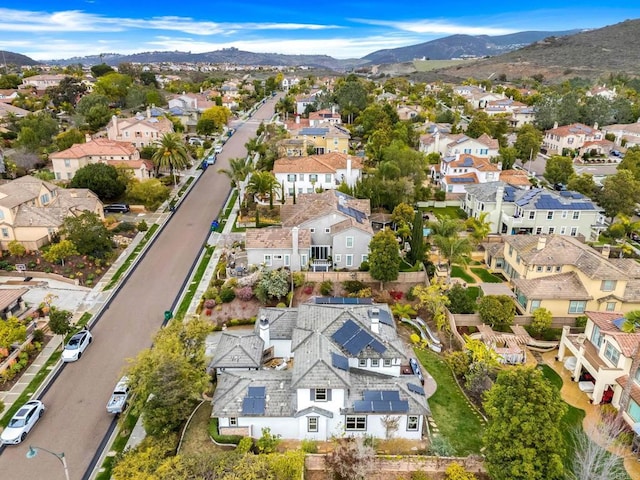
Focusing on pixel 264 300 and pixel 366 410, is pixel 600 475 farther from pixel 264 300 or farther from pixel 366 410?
pixel 264 300

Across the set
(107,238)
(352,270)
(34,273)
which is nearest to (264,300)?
(352,270)

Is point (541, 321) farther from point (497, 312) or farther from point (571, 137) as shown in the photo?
point (571, 137)

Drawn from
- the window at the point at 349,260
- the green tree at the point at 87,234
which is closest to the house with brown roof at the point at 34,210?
the green tree at the point at 87,234

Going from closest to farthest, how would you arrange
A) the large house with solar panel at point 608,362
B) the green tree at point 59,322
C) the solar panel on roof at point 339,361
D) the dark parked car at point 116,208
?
the large house with solar panel at point 608,362, the solar panel on roof at point 339,361, the green tree at point 59,322, the dark parked car at point 116,208

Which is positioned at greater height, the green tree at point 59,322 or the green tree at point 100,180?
the green tree at point 100,180

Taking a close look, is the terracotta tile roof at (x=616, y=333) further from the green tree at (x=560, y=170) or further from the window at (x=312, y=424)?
the green tree at (x=560, y=170)

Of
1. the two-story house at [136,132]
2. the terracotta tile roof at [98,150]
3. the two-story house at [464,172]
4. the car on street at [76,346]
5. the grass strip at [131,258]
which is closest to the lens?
the car on street at [76,346]

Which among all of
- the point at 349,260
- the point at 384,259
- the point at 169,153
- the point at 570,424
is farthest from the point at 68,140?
the point at 570,424
